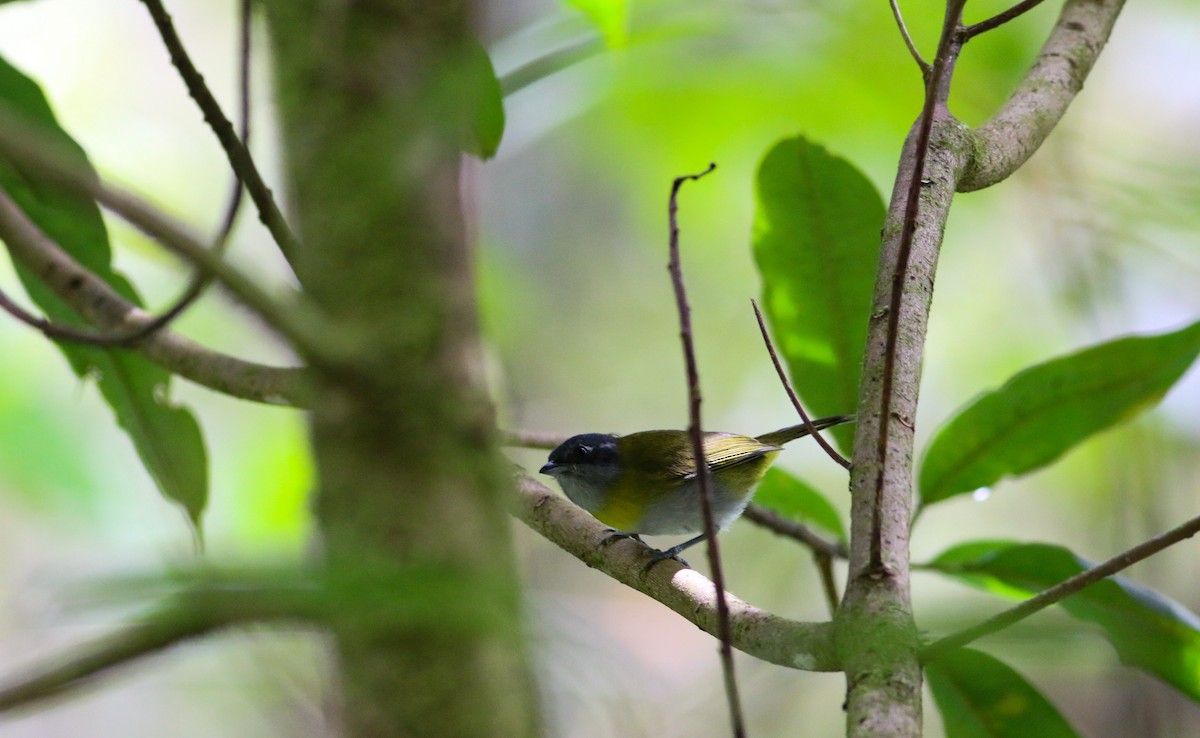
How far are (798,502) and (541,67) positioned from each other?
1.45 metres

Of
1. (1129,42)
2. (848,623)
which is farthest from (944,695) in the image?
(1129,42)

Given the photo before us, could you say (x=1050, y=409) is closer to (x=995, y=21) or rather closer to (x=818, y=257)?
(x=818, y=257)

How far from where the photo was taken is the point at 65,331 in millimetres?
1604

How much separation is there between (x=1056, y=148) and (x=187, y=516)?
3.12 metres

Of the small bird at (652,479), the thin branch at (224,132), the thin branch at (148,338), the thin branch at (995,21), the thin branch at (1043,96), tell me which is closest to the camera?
the thin branch at (224,132)

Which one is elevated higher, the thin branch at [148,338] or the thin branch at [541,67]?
the thin branch at [541,67]

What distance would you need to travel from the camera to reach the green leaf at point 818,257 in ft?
7.38

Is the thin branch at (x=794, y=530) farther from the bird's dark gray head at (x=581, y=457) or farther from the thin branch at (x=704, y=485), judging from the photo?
the thin branch at (x=704, y=485)

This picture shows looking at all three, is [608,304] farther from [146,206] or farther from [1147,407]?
[146,206]

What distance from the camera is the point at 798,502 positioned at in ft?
8.75

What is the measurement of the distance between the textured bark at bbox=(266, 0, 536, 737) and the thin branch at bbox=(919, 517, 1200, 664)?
17.2 inches

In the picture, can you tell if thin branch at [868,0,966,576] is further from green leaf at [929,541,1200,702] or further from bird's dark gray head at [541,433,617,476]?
bird's dark gray head at [541,433,617,476]

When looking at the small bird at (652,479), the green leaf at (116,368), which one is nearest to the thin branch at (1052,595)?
the green leaf at (116,368)

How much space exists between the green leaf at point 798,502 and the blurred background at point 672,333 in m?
0.46
